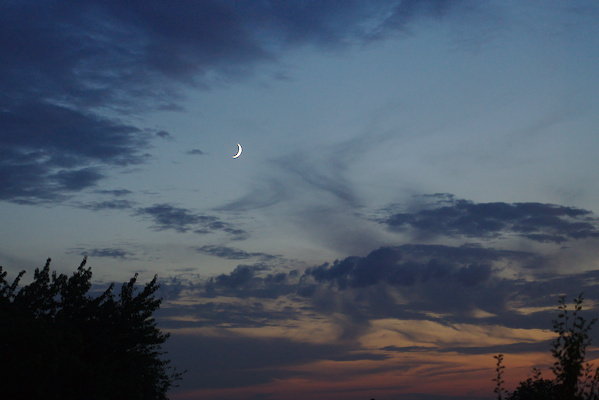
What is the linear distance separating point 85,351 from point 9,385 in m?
5.74

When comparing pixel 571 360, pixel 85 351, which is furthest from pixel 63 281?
pixel 571 360

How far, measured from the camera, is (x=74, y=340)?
26.2m

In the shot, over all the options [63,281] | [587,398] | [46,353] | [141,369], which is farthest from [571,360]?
[63,281]

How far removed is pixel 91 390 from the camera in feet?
82.7

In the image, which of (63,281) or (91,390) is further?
(63,281)

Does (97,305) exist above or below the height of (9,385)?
above

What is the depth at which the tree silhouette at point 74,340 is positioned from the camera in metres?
23.6

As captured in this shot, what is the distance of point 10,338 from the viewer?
23891mm

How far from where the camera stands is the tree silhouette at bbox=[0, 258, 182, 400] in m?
23.6

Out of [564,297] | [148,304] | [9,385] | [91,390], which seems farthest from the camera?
[148,304]

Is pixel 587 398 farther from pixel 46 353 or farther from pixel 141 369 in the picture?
pixel 141 369

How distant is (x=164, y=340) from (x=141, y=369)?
194 cm

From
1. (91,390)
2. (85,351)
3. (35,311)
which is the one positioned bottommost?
(91,390)

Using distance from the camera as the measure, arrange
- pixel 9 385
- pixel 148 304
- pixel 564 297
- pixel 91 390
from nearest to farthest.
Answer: pixel 564 297 < pixel 9 385 < pixel 91 390 < pixel 148 304
